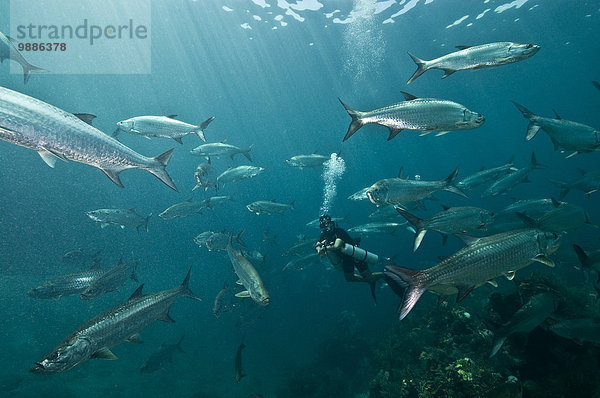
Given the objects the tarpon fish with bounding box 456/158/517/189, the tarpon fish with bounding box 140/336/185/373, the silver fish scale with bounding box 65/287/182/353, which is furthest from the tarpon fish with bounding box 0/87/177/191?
the tarpon fish with bounding box 456/158/517/189

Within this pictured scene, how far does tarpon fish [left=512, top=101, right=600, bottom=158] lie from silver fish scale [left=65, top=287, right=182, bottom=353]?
299 inches

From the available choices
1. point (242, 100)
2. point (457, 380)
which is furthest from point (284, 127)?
point (457, 380)

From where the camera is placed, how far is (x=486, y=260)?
330 centimetres

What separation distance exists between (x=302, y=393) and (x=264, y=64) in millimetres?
32394

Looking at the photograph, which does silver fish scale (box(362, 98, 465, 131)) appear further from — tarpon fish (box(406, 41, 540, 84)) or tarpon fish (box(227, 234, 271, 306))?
tarpon fish (box(227, 234, 271, 306))

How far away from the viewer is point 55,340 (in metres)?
17.2

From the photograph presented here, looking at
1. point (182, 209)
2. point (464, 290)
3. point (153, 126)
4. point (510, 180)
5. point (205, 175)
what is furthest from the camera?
point (182, 209)

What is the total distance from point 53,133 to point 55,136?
0.03 meters

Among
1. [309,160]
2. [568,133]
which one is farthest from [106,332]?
[309,160]

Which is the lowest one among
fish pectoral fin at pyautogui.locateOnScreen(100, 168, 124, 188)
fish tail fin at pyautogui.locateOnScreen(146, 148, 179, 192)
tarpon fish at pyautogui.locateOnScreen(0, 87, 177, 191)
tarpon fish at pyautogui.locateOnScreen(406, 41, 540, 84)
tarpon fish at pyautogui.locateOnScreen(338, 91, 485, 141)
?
tarpon fish at pyautogui.locateOnScreen(338, 91, 485, 141)

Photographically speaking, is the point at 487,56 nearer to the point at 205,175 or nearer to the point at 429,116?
the point at 429,116

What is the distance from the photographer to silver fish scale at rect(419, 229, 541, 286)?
3.23m

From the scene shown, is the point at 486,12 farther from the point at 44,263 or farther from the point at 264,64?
the point at 44,263

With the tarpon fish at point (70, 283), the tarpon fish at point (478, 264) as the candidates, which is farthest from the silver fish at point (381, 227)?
the tarpon fish at point (70, 283)
